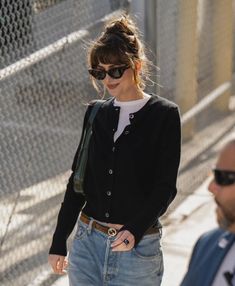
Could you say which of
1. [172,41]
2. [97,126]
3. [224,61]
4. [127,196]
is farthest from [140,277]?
[224,61]

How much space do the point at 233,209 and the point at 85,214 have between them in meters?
1.14

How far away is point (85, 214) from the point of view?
9.73 feet

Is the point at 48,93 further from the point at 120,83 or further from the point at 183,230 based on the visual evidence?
the point at 120,83

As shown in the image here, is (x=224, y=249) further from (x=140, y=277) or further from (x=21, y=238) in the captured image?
(x=21, y=238)

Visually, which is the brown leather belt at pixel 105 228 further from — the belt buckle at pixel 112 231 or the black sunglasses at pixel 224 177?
the black sunglasses at pixel 224 177

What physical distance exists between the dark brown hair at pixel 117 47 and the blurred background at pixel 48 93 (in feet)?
2.94

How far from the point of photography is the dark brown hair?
280 centimetres

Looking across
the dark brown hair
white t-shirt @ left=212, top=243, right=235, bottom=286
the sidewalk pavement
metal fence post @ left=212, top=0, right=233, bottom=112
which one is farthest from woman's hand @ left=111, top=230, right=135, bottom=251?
metal fence post @ left=212, top=0, right=233, bottom=112

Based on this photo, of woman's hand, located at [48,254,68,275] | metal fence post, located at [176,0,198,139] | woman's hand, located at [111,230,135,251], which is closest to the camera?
woman's hand, located at [111,230,135,251]

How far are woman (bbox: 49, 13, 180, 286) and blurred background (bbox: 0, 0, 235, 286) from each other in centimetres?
92

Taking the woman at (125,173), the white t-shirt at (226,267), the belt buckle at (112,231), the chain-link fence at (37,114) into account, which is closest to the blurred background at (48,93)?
the chain-link fence at (37,114)

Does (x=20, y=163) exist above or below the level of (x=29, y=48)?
below

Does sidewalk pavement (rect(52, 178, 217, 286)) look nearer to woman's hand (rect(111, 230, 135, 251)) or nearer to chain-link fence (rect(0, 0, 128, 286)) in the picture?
chain-link fence (rect(0, 0, 128, 286))

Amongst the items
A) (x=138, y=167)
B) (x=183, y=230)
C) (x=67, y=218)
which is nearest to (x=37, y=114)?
(x=183, y=230)
